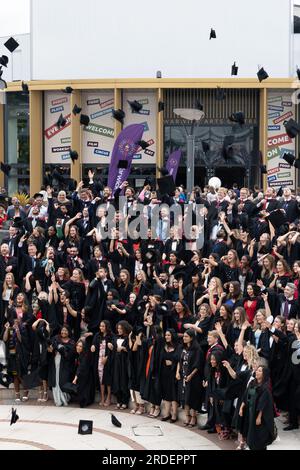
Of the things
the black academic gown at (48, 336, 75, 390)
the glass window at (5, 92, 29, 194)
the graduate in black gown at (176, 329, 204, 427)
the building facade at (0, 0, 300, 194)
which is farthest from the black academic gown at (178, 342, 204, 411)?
the glass window at (5, 92, 29, 194)

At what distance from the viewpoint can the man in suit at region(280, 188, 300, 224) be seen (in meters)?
15.1

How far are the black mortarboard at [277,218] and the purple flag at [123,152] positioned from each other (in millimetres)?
4452

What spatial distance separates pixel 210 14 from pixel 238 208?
13.9 metres

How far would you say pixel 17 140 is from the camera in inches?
1185

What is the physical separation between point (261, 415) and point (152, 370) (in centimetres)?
229

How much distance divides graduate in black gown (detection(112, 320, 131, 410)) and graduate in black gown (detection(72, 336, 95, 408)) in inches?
14.7


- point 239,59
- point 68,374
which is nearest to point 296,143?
point 239,59

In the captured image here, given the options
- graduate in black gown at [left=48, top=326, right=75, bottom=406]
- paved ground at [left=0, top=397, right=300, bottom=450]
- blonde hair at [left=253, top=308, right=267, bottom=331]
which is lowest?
paved ground at [left=0, top=397, right=300, bottom=450]

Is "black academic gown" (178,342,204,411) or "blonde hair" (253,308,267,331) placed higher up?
"blonde hair" (253,308,267,331)

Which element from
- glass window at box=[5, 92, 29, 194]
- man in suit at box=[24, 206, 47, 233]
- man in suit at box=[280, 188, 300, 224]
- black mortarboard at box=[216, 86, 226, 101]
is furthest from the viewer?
glass window at box=[5, 92, 29, 194]

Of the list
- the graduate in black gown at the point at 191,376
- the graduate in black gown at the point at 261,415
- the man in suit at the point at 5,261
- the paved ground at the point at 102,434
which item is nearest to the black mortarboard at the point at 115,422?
the paved ground at the point at 102,434

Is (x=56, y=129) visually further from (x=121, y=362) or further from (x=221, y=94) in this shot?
(x=121, y=362)

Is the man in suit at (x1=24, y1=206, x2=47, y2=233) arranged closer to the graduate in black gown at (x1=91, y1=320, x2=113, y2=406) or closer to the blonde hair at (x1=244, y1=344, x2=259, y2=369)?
the graduate in black gown at (x1=91, y1=320, x2=113, y2=406)

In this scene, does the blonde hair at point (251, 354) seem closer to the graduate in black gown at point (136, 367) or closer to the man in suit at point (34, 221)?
the graduate in black gown at point (136, 367)
